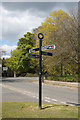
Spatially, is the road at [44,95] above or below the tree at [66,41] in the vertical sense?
below

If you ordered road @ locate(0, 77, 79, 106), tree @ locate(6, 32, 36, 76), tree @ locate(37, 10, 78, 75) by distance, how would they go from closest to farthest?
road @ locate(0, 77, 79, 106) < tree @ locate(37, 10, 78, 75) < tree @ locate(6, 32, 36, 76)

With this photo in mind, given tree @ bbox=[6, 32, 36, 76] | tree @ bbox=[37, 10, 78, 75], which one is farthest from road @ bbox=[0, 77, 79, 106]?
tree @ bbox=[6, 32, 36, 76]

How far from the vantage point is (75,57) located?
60.3ft

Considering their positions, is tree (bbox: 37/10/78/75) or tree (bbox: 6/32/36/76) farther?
tree (bbox: 6/32/36/76)

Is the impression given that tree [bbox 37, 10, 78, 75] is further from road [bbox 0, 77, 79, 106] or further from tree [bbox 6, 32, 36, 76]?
tree [bbox 6, 32, 36, 76]

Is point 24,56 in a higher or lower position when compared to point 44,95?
higher

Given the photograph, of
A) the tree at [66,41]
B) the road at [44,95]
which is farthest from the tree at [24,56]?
the road at [44,95]

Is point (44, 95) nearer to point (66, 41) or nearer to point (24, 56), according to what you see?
point (66, 41)

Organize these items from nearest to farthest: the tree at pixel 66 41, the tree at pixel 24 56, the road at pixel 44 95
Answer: the road at pixel 44 95
the tree at pixel 66 41
the tree at pixel 24 56

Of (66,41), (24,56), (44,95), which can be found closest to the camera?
(44,95)

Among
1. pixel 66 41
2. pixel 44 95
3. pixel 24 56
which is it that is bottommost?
pixel 44 95

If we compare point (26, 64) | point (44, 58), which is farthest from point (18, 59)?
point (44, 58)

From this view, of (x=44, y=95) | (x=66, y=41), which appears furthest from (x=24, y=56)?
(x=44, y=95)

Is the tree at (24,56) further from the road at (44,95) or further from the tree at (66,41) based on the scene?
the road at (44,95)
